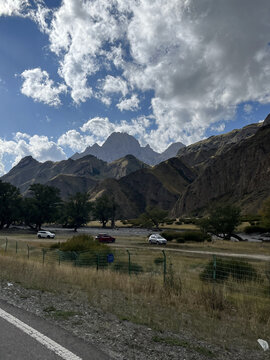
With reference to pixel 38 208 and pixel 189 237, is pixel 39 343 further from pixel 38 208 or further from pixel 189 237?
pixel 38 208

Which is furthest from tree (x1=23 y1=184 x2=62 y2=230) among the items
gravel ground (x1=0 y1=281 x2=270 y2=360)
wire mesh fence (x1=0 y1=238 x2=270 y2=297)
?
gravel ground (x1=0 y1=281 x2=270 y2=360)

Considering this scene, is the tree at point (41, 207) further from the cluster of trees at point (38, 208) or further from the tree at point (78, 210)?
the tree at point (78, 210)

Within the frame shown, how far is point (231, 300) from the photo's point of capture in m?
8.95

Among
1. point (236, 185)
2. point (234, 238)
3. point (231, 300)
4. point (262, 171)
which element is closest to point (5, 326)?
point (231, 300)

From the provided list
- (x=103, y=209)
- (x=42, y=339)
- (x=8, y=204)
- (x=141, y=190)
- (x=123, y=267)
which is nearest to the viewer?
(x=42, y=339)

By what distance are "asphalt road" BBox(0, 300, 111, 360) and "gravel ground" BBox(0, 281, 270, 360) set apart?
0.26m

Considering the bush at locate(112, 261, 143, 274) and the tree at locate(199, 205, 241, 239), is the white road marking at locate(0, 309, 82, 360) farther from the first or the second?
the tree at locate(199, 205, 241, 239)

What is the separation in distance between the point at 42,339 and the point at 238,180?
12185 centimetres

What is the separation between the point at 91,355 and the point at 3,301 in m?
4.49

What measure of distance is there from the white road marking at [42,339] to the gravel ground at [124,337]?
612 millimetres

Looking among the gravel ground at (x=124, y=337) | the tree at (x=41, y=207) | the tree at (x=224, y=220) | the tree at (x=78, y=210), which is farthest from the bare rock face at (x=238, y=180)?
the gravel ground at (x=124, y=337)

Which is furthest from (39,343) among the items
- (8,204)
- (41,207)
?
(8,204)

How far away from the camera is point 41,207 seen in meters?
79.2

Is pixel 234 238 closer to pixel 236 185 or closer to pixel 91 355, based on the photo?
pixel 91 355
